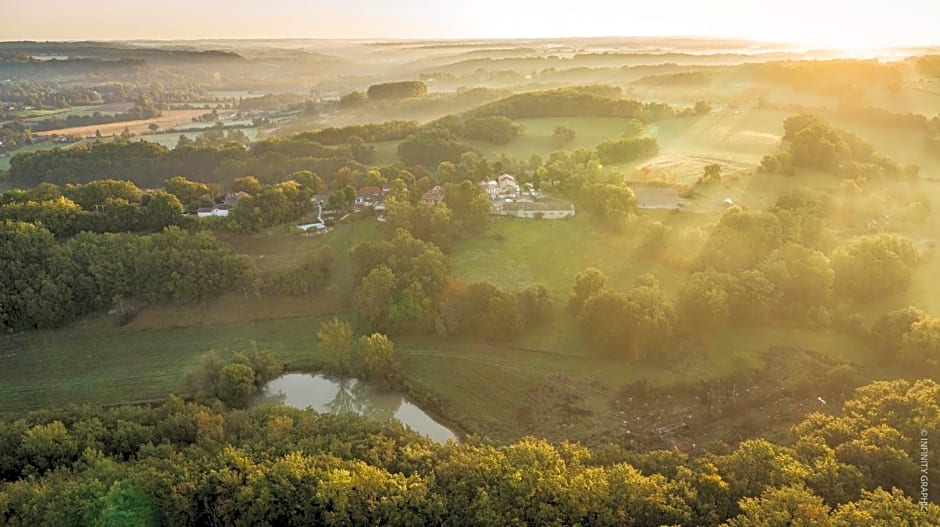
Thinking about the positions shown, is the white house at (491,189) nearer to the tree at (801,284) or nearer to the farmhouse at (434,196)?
the farmhouse at (434,196)

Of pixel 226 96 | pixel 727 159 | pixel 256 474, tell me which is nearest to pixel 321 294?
pixel 256 474

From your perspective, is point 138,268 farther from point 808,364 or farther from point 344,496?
point 808,364

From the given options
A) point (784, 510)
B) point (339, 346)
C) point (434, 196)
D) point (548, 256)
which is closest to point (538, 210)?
point (548, 256)

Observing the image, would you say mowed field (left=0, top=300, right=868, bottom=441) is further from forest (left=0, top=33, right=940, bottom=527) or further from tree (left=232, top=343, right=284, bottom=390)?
tree (left=232, top=343, right=284, bottom=390)

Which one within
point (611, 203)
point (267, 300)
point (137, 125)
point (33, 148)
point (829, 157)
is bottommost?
point (267, 300)

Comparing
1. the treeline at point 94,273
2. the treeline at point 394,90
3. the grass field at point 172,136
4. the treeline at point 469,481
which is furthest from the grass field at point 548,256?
the grass field at point 172,136

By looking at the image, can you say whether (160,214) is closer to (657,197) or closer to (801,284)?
(657,197)

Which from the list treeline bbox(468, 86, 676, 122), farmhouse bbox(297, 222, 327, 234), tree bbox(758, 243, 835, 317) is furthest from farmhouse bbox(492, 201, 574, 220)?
treeline bbox(468, 86, 676, 122)
